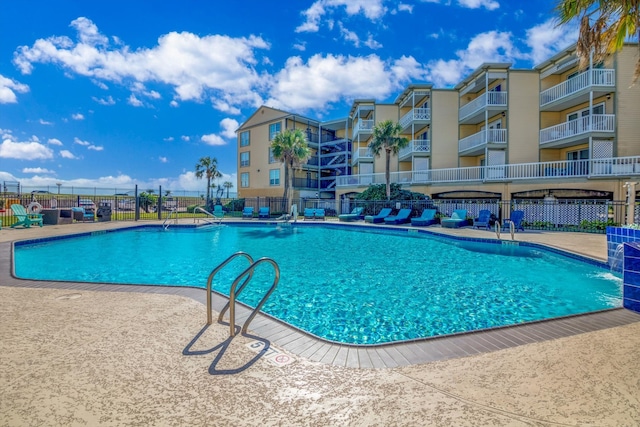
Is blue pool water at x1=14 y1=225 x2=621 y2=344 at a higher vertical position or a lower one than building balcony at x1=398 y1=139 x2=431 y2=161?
lower

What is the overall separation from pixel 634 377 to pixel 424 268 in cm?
599

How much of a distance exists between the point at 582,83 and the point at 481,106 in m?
5.51

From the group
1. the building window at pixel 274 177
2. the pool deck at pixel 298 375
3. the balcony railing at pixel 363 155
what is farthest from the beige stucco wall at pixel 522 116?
the building window at pixel 274 177

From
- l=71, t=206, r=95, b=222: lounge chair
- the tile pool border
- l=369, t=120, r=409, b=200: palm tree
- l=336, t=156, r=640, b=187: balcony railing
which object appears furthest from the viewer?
l=369, t=120, r=409, b=200: palm tree

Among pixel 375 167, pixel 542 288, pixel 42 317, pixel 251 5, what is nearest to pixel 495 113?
pixel 375 167

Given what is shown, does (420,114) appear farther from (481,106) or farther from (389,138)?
(389,138)

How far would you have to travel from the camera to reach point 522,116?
21.5 metres

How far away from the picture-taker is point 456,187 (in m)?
21.5

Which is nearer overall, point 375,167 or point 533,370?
point 533,370

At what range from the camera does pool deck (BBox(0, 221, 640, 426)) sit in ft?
7.25

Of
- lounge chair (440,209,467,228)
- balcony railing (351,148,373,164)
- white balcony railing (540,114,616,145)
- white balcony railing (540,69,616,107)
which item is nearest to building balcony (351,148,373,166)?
balcony railing (351,148,373,164)

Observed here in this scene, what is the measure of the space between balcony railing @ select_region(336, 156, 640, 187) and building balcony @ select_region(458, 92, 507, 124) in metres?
4.27

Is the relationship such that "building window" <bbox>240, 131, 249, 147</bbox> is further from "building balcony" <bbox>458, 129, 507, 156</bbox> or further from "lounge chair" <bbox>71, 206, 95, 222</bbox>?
"building balcony" <bbox>458, 129, 507, 156</bbox>

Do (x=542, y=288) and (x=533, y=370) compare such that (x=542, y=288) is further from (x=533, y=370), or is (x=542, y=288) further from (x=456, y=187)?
(x=456, y=187)
